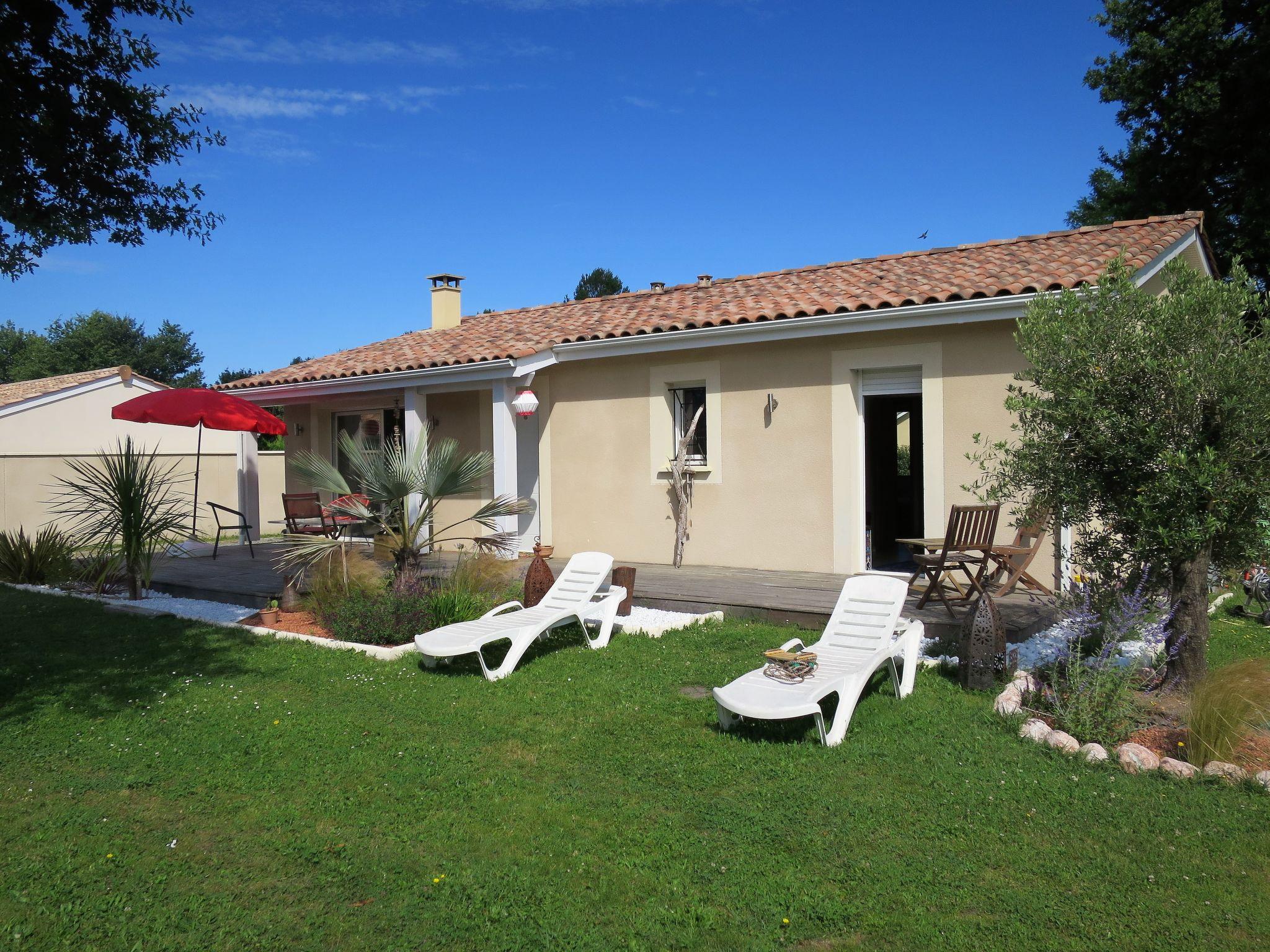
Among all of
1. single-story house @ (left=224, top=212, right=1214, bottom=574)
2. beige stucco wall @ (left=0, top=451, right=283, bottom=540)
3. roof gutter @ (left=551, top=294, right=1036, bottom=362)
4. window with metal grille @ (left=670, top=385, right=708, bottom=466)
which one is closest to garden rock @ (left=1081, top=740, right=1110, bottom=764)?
roof gutter @ (left=551, top=294, right=1036, bottom=362)

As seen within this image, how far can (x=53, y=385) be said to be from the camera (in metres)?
26.5

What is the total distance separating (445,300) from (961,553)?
12.1m

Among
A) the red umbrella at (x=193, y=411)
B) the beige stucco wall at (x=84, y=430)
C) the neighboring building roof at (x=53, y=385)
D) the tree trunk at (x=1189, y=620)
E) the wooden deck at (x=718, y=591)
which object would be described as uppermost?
the neighboring building roof at (x=53, y=385)

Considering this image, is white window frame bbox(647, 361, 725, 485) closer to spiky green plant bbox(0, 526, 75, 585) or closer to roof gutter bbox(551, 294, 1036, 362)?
roof gutter bbox(551, 294, 1036, 362)

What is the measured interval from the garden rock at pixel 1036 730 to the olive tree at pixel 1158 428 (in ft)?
3.64

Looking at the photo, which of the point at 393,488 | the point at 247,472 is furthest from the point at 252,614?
the point at 247,472

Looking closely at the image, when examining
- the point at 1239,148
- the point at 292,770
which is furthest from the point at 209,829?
the point at 1239,148

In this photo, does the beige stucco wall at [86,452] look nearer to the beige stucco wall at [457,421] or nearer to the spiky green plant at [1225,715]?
the beige stucco wall at [457,421]

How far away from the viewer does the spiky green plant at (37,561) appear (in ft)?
40.4

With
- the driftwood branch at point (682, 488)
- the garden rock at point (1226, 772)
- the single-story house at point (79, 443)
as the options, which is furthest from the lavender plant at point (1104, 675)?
the single-story house at point (79, 443)

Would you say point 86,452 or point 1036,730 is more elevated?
point 86,452

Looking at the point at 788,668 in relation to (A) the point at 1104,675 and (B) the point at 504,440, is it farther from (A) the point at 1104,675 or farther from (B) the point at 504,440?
(B) the point at 504,440

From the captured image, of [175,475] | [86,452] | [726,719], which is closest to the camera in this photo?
[726,719]

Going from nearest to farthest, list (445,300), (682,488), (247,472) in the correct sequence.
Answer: (682,488)
(247,472)
(445,300)
